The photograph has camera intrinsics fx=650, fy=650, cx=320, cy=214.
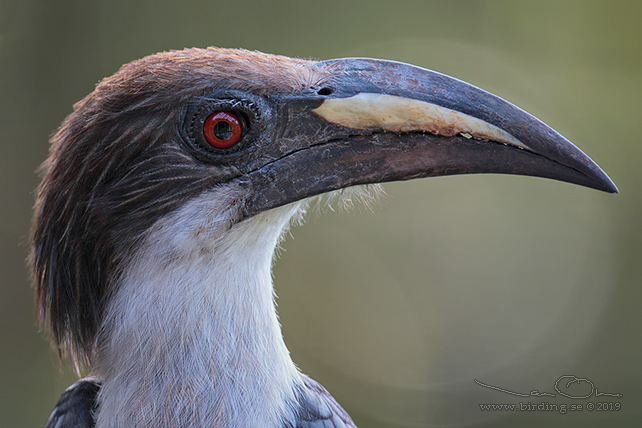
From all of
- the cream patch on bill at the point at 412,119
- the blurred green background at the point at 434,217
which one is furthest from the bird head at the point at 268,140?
the blurred green background at the point at 434,217

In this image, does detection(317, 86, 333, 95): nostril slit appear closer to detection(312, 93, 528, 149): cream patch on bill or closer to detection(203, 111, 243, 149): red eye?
detection(312, 93, 528, 149): cream patch on bill

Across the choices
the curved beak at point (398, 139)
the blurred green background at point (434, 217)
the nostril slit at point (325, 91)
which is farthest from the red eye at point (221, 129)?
the blurred green background at point (434, 217)

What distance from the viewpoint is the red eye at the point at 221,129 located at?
81.6 inches

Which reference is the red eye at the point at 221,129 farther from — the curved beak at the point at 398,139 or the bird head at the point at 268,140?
the curved beak at the point at 398,139

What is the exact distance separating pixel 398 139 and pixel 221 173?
574 millimetres

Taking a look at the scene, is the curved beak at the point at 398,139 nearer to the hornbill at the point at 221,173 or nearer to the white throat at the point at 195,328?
the hornbill at the point at 221,173

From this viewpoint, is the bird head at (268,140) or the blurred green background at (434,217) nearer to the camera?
the bird head at (268,140)

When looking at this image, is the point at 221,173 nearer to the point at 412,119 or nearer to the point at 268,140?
the point at 268,140

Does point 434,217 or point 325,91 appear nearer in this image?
point 325,91

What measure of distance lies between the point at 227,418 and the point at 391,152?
3.32 ft

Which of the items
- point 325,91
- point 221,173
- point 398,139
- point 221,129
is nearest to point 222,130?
point 221,129

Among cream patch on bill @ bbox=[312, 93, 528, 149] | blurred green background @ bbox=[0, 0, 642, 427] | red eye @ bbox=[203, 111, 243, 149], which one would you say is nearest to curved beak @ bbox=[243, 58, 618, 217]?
cream patch on bill @ bbox=[312, 93, 528, 149]

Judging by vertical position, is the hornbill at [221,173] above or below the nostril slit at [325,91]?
below

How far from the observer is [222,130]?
208 cm
